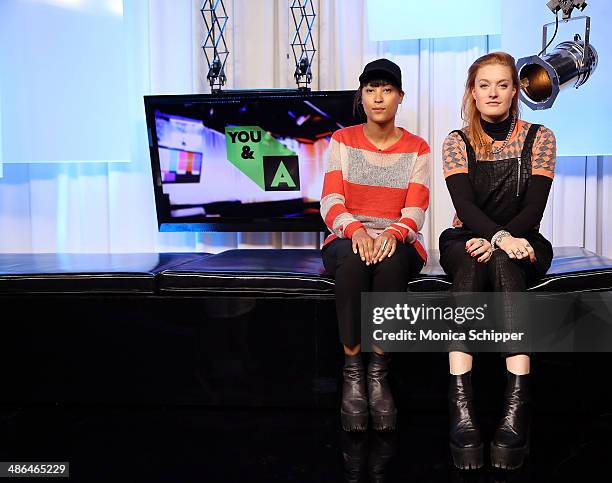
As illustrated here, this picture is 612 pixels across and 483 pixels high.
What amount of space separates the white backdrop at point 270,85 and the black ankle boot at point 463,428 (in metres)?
1.39

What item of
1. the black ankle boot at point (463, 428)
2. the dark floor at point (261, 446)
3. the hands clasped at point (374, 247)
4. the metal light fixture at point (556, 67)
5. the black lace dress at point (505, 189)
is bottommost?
the dark floor at point (261, 446)

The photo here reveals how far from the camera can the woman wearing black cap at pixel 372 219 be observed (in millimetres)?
1985

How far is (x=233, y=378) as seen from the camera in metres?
2.21

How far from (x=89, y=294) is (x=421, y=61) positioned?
1.77 m

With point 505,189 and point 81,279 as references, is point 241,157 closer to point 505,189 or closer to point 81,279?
point 81,279

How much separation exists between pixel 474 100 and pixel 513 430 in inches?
40.3

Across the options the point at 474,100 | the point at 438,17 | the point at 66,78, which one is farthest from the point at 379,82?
the point at 66,78

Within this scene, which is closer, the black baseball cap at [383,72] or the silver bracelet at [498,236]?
the silver bracelet at [498,236]

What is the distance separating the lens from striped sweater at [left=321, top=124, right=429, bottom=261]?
7.39 feet

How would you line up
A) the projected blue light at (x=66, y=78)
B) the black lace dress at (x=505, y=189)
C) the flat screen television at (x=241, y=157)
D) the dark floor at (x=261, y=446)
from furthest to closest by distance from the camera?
the projected blue light at (x=66, y=78) < the flat screen television at (x=241, y=157) < the black lace dress at (x=505, y=189) < the dark floor at (x=261, y=446)

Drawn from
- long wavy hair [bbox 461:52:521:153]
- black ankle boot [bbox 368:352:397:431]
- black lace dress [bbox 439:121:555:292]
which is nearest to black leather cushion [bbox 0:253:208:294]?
black ankle boot [bbox 368:352:397:431]

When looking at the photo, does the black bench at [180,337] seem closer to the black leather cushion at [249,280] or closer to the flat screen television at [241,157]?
the black leather cushion at [249,280]

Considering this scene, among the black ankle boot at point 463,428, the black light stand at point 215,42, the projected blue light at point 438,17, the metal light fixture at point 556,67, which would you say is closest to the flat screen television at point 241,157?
the black light stand at point 215,42

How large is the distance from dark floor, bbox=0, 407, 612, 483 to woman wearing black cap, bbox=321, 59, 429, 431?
139 mm
